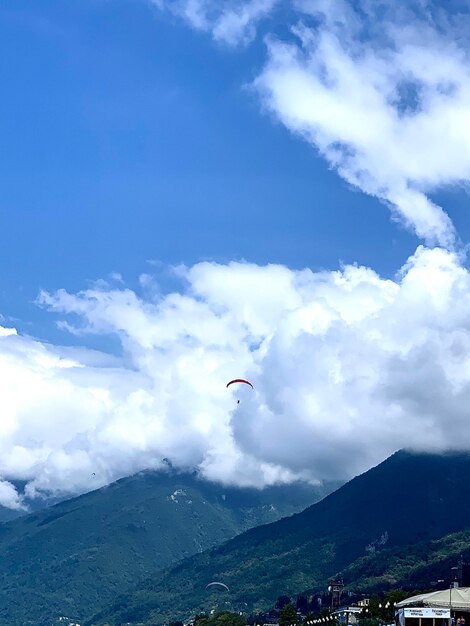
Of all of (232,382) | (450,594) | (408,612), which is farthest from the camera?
(450,594)

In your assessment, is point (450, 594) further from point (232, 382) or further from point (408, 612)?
point (232, 382)

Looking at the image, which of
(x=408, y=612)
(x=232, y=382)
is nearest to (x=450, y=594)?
(x=408, y=612)

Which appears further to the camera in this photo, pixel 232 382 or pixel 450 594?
pixel 450 594

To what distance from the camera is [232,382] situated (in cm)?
14538

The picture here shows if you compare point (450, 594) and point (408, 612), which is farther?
point (450, 594)

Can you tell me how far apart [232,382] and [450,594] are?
2885 inches

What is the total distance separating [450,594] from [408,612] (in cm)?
2103

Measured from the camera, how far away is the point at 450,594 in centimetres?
18338

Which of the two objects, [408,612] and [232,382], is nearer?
[232,382]

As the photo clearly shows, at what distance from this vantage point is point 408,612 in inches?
6535

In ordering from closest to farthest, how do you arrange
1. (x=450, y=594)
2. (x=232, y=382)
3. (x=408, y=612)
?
(x=232, y=382)
(x=408, y=612)
(x=450, y=594)

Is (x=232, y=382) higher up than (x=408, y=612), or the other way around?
(x=232, y=382)

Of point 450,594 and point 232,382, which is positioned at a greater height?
point 232,382

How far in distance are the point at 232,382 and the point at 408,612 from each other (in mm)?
57372
